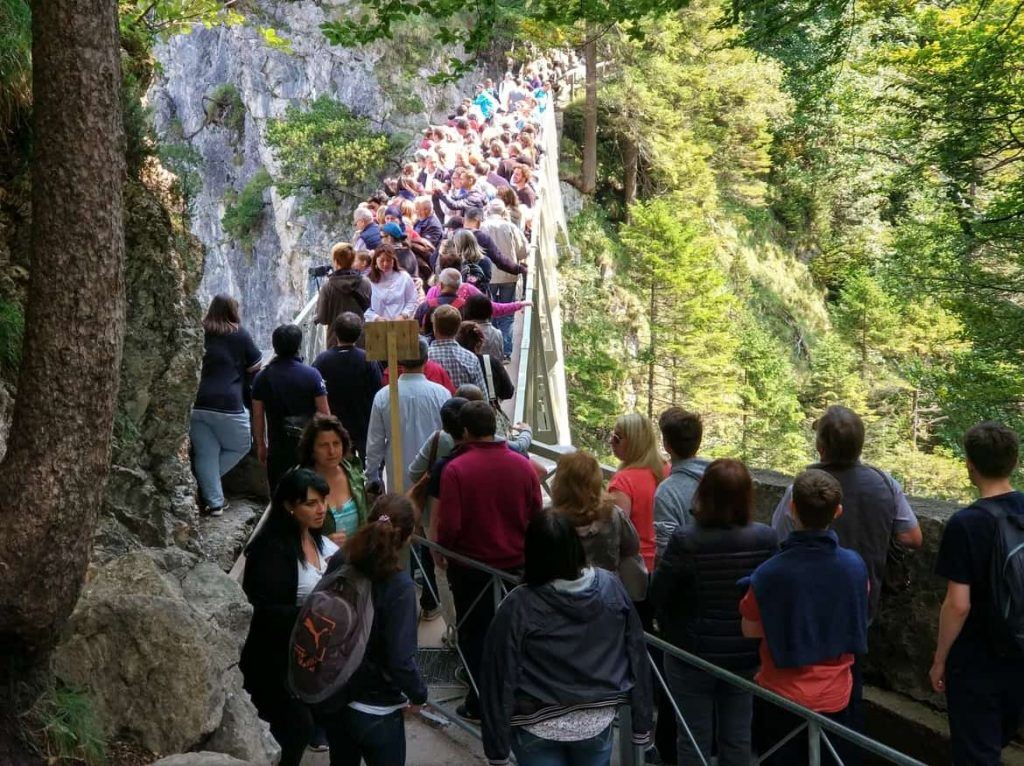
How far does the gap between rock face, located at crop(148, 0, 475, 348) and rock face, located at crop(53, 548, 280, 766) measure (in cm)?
2840

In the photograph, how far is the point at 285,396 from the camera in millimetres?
6148

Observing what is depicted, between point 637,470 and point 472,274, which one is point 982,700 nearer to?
point 637,470

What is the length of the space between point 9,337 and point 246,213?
32470mm

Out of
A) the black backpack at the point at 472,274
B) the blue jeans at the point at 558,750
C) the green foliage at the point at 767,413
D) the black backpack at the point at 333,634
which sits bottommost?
the green foliage at the point at 767,413

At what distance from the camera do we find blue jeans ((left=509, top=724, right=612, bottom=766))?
3117 millimetres

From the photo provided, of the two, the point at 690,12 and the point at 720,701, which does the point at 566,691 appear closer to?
the point at 720,701

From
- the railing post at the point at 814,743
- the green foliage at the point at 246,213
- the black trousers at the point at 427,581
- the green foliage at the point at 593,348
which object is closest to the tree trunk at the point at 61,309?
the railing post at the point at 814,743

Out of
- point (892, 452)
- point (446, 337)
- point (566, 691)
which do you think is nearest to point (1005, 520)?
point (566, 691)

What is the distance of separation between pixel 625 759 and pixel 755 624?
3.39 feet

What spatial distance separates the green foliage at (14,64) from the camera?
182 inches

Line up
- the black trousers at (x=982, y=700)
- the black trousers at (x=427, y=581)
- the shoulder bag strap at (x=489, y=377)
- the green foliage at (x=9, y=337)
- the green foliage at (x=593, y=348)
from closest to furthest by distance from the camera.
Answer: the black trousers at (x=982, y=700)
the green foliage at (x=9, y=337)
the black trousers at (x=427, y=581)
the shoulder bag strap at (x=489, y=377)
the green foliage at (x=593, y=348)

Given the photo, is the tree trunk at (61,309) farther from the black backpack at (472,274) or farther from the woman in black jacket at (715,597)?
the black backpack at (472,274)

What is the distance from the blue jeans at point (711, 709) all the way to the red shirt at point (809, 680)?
0.31m

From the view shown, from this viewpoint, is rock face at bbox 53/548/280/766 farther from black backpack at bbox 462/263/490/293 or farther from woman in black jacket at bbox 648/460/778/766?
black backpack at bbox 462/263/490/293
